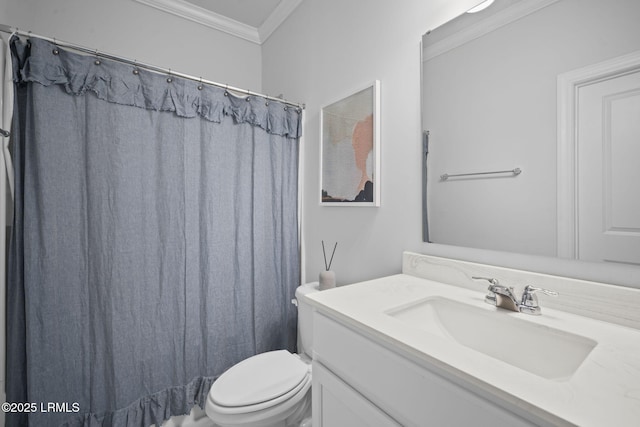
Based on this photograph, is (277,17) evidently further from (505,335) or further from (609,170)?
(505,335)

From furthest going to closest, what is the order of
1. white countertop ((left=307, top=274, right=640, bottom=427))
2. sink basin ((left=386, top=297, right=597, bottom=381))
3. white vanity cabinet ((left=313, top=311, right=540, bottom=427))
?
sink basin ((left=386, top=297, right=597, bottom=381)) < white vanity cabinet ((left=313, top=311, right=540, bottom=427)) < white countertop ((left=307, top=274, right=640, bottom=427))

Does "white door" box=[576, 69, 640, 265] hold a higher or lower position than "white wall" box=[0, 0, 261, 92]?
lower

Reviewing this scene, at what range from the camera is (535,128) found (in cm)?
89

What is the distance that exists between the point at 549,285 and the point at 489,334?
236mm

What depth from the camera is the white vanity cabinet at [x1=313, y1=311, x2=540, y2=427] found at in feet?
1.72

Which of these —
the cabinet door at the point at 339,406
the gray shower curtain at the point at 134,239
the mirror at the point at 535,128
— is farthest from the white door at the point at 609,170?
the gray shower curtain at the point at 134,239

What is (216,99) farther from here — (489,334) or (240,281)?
(489,334)

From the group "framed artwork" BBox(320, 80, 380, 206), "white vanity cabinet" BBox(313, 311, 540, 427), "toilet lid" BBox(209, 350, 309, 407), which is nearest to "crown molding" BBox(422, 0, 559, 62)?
"framed artwork" BBox(320, 80, 380, 206)

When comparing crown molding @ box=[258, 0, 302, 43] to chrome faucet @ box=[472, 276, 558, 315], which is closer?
chrome faucet @ box=[472, 276, 558, 315]

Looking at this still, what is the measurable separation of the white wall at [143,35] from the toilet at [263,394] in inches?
83.9

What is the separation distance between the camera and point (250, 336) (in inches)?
68.3

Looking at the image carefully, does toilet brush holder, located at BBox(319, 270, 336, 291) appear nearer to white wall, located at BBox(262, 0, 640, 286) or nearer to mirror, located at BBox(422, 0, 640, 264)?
white wall, located at BBox(262, 0, 640, 286)

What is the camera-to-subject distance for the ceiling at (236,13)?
206 cm

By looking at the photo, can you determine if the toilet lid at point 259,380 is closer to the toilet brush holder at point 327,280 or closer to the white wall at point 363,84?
the toilet brush holder at point 327,280
